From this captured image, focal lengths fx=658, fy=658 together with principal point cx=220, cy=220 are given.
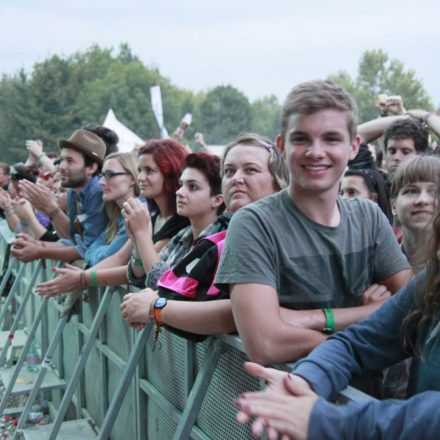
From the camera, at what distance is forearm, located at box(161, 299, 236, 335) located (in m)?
2.28

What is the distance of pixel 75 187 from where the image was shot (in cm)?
548

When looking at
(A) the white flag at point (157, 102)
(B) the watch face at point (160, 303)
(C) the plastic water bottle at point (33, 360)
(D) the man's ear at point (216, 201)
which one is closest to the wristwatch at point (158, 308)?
(B) the watch face at point (160, 303)

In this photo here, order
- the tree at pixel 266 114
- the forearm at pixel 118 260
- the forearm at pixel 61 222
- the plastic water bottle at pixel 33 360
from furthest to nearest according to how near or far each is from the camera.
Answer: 1. the tree at pixel 266 114
2. the plastic water bottle at pixel 33 360
3. the forearm at pixel 61 222
4. the forearm at pixel 118 260

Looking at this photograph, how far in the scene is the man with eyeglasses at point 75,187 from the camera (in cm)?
517

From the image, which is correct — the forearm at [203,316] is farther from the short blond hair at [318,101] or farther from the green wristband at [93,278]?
the green wristband at [93,278]

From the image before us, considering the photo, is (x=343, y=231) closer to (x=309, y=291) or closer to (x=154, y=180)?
(x=309, y=291)

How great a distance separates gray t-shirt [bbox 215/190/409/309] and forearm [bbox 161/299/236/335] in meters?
0.16

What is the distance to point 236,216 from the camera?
217cm

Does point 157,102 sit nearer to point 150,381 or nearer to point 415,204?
point 150,381

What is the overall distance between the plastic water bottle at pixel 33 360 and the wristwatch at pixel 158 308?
156 inches

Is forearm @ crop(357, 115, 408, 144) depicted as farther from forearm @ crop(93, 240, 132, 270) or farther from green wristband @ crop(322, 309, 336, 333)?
green wristband @ crop(322, 309, 336, 333)

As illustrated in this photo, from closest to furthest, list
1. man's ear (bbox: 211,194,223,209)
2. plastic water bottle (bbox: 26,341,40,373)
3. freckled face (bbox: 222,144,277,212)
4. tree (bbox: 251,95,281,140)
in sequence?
1. freckled face (bbox: 222,144,277,212)
2. man's ear (bbox: 211,194,223,209)
3. plastic water bottle (bbox: 26,341,40,373)
4. tree (bbox: 251,95,281,140)

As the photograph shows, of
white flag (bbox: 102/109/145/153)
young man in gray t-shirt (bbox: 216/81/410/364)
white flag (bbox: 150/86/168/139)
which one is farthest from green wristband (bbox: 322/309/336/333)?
white flag (bbox: 150/86/168/139)

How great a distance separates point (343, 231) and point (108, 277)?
2.03 m
